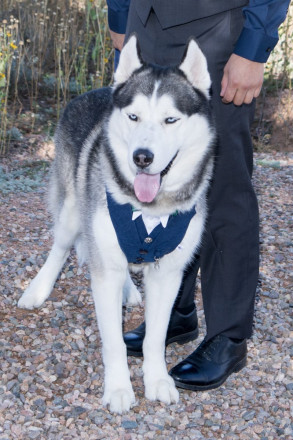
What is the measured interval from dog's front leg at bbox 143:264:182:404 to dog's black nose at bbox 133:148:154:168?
2.07ft

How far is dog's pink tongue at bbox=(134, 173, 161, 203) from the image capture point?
2.71 metres

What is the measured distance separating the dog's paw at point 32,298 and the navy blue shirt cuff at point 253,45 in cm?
183

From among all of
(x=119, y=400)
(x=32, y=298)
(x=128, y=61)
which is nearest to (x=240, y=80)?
(x=128, y=61)

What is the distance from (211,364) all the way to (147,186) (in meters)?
1.06

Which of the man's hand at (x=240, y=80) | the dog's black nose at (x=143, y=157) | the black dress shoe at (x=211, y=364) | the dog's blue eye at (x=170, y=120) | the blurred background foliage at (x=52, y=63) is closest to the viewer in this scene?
the dog's black nose at (x=143, y=157)

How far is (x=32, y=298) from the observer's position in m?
3.73

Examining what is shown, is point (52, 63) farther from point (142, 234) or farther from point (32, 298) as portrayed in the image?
point (142, 234)

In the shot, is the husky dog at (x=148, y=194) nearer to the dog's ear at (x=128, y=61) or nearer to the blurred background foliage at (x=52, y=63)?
the dog's ear at (x=128, y=61)

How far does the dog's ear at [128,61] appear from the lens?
275 cm

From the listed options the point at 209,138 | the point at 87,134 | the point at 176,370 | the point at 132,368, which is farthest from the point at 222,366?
the point at 87,134

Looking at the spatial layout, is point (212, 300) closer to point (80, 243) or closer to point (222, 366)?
point (222, 366)

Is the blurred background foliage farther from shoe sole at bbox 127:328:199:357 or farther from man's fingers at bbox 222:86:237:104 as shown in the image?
man's fingers at bbox 222:86:237:104

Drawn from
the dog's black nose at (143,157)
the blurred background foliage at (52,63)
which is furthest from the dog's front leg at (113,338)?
the blurred background foliage at (52,63)

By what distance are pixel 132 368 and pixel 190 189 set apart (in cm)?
103
